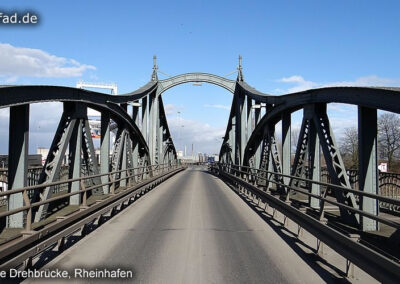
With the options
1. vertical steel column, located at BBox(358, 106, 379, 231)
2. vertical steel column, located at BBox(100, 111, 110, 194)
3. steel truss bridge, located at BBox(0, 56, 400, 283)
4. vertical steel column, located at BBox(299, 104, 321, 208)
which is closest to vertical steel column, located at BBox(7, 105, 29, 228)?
steel truss bridge, located at BBox(0, 56, 400, 283)

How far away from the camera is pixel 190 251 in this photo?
738cm

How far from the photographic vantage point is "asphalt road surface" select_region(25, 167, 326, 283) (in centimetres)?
590

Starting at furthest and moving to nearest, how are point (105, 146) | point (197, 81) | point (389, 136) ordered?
point (389, 136)
point (197, 81)
point (105, 146)

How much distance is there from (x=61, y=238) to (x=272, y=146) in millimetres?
12440

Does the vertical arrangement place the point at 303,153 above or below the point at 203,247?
above

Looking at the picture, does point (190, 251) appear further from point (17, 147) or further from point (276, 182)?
point (276, 182)

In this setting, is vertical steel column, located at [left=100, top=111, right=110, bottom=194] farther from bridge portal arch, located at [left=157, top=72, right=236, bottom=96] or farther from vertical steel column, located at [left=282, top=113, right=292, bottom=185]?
bridge portal arch, located at [left=157, top=72, right=236, bottom=96]

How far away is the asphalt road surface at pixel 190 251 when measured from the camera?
5.90m

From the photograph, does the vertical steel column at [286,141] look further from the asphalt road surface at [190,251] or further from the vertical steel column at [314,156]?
the asphalt road surface at [190,251]

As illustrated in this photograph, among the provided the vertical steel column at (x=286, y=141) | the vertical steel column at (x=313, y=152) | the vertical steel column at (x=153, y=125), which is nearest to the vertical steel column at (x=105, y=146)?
the vertical steel column at (x=286, y=141)

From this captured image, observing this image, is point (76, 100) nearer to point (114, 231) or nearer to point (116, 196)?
point (116, 196)

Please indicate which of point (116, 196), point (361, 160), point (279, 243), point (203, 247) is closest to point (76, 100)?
point (116, 196)

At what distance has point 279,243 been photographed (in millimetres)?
8242

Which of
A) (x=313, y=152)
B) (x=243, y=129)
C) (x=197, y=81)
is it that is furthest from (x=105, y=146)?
(x=197, y=81)
